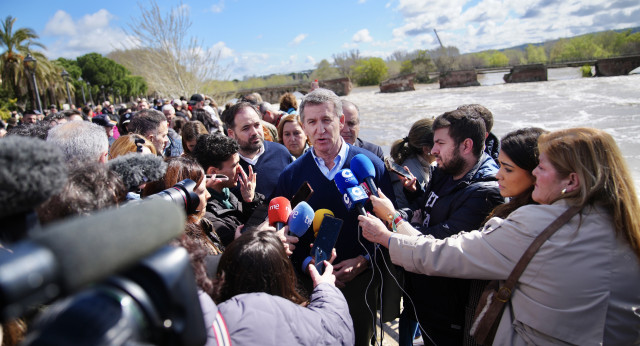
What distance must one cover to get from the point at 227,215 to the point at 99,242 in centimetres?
232

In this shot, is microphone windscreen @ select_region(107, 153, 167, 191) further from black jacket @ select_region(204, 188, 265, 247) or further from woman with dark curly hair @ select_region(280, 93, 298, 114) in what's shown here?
woman with dark curly hair @ select_region(280, 93, 298, 114)

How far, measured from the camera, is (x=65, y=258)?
0.45 m

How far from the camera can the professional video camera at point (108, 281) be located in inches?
17.5

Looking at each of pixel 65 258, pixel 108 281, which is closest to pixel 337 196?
pixel 108 281

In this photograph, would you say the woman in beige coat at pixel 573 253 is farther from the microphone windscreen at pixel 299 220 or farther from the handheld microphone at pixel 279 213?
the handheld microphone at pixel 279 213

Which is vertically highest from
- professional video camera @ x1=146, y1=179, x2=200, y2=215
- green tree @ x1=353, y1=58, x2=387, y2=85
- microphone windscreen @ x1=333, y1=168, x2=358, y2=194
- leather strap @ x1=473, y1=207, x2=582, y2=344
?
green tree @ x1=353, y1=58, x2=387, y2=85

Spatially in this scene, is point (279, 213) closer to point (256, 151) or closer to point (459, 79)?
point (256, 151)

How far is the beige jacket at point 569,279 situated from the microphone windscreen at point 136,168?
156 centimetres

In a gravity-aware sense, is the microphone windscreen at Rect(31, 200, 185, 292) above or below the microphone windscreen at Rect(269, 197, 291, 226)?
above

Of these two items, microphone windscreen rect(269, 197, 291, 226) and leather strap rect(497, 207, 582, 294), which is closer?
leather strap rect(497, 207, 582, 294)

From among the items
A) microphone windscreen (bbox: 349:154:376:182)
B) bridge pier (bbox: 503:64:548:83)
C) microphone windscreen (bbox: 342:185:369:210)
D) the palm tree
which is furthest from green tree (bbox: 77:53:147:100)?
microphone windscreen (bbox: 342:185:369:210)

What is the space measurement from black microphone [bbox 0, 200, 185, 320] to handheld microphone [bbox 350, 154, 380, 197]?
192 cm

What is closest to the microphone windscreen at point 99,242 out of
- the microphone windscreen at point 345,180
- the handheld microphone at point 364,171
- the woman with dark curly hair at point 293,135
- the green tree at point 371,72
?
the microphone windscreen at point 345,180

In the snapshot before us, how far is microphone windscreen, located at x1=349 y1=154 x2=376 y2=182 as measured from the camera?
2.38 metres
